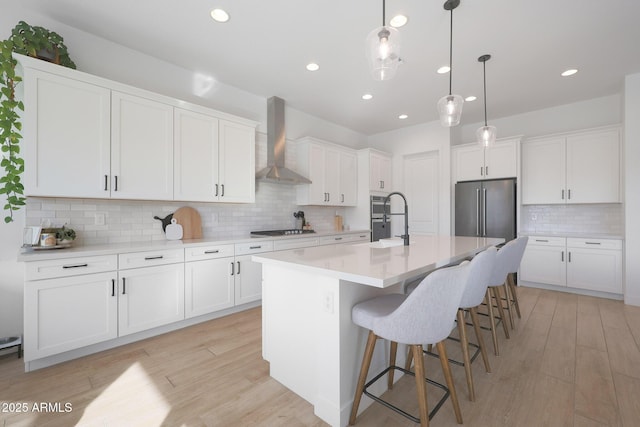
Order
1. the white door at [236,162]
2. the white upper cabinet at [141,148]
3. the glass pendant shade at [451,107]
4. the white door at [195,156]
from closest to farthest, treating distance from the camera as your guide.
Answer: the glass pendant shade at [451,107]
the white upper cabinet at [141,148]
the white door at [195,156]
the white door at [236,162]

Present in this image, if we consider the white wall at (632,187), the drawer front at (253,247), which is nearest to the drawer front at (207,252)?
the drawer front at (253,247)

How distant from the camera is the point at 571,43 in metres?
2.71

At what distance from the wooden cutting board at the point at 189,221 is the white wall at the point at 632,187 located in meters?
5.36

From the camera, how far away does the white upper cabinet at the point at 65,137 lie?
6.91 feet

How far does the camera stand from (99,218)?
104 inches

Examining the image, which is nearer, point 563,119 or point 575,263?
point 575,263

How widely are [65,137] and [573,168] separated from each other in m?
6.16

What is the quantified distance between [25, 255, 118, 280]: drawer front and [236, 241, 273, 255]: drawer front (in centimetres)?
119

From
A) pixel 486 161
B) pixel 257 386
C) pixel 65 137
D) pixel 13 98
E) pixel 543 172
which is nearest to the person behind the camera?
pixel 257 386

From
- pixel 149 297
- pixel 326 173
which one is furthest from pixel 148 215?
pixel 326 173

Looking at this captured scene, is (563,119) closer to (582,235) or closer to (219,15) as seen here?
(582,235)

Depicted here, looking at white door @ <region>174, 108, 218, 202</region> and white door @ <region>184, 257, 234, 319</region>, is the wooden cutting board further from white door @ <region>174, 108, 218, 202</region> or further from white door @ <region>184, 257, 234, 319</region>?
white door @ <region>184, 257, 234, 319</region>

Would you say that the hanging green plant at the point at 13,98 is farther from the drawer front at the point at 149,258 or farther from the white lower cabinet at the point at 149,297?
the white lower cabinet at the point at 149,297

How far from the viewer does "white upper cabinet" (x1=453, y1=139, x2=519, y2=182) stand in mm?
4410
